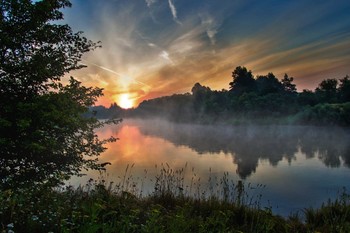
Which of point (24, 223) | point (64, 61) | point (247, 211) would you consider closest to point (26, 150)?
point (64, 61)

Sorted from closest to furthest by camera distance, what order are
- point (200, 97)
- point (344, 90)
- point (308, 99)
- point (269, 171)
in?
1. point (269, 171)
2. point (344, 90)
3. point (308, 99)
4. point (200, 97)

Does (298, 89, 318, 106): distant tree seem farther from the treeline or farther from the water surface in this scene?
the water surface

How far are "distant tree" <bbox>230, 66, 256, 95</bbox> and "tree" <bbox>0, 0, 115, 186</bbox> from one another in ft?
333

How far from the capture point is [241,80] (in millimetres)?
109250

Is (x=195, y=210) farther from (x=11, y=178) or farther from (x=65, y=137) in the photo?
(x=11, y=178)

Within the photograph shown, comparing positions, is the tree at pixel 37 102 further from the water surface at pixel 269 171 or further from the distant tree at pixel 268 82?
the distant tree at pixel 268 82

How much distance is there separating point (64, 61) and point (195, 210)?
7.27 meters

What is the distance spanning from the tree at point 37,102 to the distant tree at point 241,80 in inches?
3998

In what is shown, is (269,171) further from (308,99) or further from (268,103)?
(308,99)

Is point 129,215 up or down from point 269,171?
up

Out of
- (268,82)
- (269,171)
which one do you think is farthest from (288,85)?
(269,171)

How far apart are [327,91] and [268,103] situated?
20.0 metres

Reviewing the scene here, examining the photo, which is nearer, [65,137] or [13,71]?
[13,71]

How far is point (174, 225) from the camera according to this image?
6.39 m
